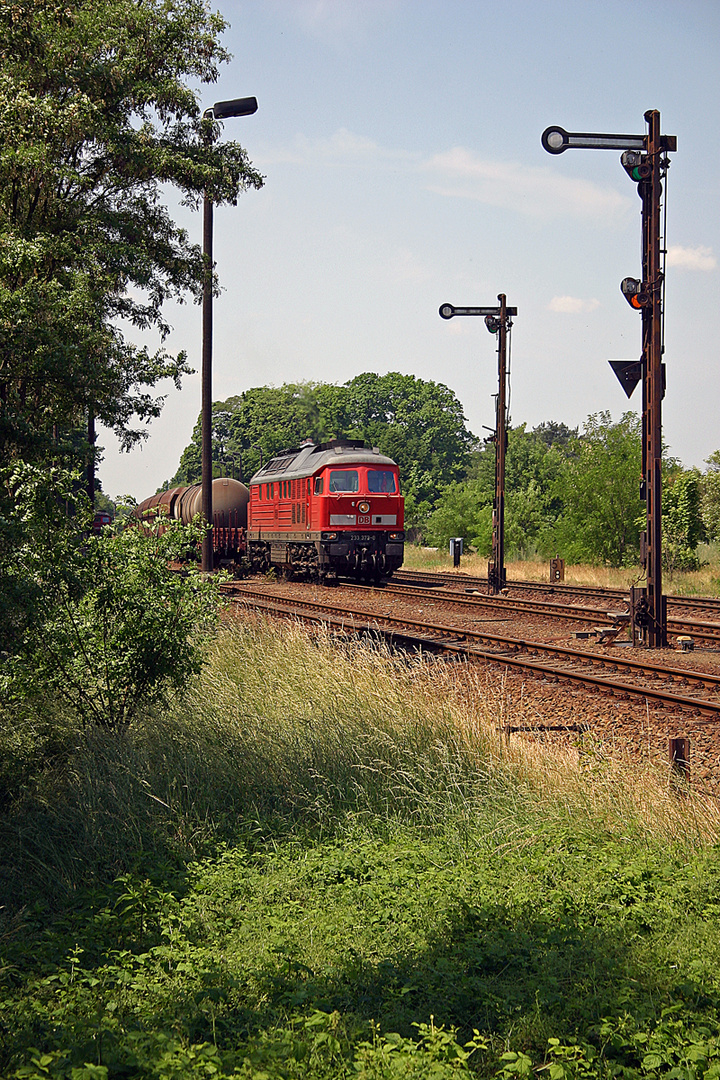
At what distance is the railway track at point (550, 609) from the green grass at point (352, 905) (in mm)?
9370

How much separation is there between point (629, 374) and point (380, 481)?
10.3m

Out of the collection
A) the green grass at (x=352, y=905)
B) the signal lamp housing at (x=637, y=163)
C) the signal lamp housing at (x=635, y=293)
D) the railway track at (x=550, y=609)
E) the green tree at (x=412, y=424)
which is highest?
the green tree at (x=412, y=424)

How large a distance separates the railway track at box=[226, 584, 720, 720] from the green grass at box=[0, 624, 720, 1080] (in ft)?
9.87

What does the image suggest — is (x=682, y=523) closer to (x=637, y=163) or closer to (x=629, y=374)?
(x=629, y=374)

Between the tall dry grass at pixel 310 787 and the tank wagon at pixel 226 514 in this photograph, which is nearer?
the tall dry grass at pixel 310 787

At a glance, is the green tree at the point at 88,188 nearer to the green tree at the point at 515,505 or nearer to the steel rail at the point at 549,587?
the steel rail at the point at 549,587

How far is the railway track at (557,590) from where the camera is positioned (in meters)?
21.7

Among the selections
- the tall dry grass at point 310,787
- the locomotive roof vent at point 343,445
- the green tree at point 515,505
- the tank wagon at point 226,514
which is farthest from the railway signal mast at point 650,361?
the tank wagon at point 226,514

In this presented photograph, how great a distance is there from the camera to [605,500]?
102ft

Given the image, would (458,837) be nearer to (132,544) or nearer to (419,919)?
(419,919)

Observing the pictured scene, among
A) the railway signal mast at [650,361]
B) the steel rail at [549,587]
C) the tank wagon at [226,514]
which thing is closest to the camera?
the railway signal mast at [650,361]

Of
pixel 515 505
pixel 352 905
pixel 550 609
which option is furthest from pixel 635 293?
pixel 515 505

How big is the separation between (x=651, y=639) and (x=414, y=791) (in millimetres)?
9912

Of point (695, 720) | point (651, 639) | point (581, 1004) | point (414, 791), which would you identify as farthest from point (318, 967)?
point (651, 639)
